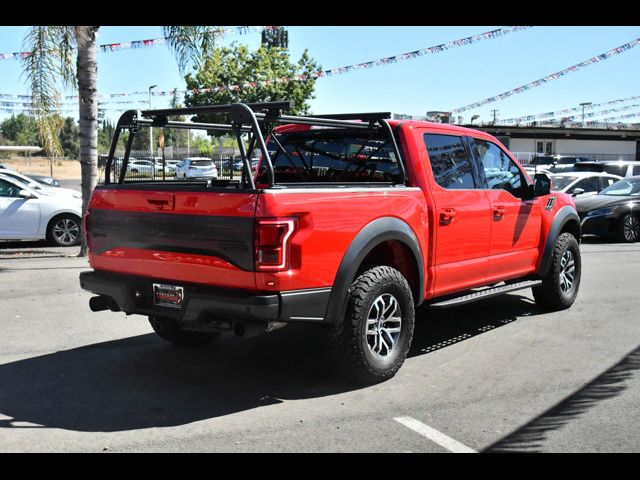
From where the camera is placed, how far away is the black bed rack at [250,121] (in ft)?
15.3

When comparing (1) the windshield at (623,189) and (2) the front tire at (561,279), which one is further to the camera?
(1) the windshield at (623,189)

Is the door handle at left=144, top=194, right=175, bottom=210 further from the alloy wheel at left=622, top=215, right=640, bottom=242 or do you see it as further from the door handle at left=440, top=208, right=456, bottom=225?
the alloy wheel at left=622, top=215, right=640, bottom=242

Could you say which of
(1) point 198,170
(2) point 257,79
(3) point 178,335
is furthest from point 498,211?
(2) point 257,79

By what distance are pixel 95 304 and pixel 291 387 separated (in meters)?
1.58

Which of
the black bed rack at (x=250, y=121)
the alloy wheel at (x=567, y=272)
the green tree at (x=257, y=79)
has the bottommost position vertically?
the alloy wheel at (x=567, y=272)

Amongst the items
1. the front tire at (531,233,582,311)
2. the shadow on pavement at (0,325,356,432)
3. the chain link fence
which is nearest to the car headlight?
the chain link fence

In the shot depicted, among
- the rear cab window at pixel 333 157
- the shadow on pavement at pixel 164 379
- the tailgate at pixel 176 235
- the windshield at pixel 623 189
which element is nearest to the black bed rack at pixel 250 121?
the rear cab window at pixel 333 157

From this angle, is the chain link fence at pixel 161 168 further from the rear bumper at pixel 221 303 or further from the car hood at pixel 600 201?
the car hood at pixel 600 201

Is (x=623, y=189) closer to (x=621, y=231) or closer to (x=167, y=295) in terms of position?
A: (x=621, y=231)

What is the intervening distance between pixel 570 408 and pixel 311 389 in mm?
1739

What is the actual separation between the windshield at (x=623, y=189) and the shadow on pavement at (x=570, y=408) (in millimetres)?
10728

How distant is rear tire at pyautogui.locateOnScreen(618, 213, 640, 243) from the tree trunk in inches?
417
